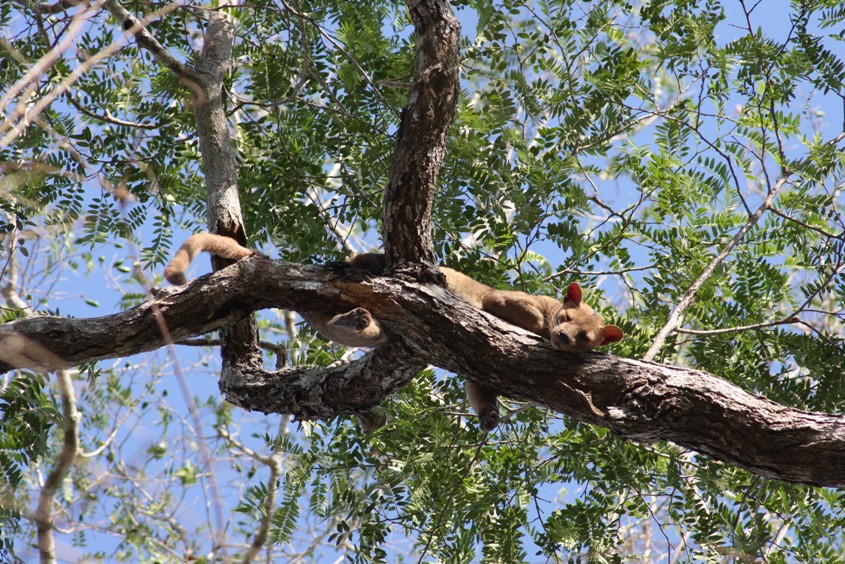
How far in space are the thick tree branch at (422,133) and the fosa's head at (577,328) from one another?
0.95 m

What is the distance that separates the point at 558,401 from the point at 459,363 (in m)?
0.62

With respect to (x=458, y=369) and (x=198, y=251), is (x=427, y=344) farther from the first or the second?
(x=198, y=251)

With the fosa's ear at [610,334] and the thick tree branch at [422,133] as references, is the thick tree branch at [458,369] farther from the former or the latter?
the fosa's ear at [610,334]

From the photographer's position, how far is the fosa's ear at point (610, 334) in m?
5.43

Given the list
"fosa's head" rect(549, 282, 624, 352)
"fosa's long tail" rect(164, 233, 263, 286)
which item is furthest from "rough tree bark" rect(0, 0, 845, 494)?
"fosa's head" rect(549, 282, 624, 352)

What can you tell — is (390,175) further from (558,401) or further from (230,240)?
(558,401)

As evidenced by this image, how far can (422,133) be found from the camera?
468cm

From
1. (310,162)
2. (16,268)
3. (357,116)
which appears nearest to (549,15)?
(357,116)

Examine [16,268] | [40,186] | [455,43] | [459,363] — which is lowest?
[459,363]

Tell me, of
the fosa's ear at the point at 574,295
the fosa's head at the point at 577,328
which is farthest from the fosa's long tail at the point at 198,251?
the fosa's ear at the point at 574,295

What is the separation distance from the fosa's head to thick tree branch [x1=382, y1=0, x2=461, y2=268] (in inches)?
37.5

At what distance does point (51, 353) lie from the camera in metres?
4.40

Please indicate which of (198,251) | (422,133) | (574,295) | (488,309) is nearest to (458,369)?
(422,133)

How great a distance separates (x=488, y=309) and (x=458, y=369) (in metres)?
1.57
